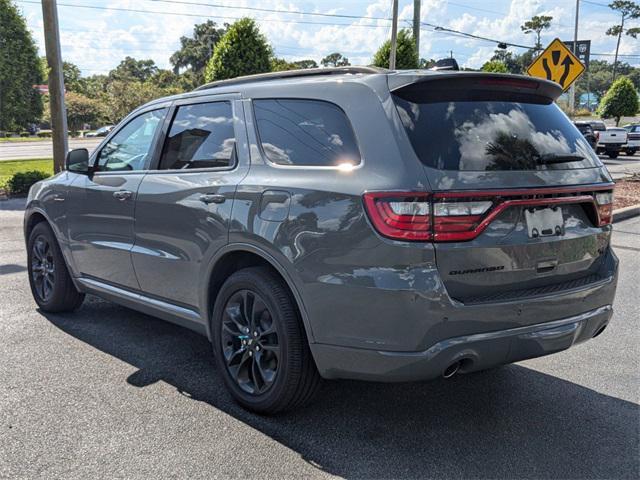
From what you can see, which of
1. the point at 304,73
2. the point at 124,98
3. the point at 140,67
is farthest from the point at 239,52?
the point at 140,67

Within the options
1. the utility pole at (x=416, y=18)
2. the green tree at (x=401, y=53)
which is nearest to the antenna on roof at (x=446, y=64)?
the green tree at (x=401, y=53)

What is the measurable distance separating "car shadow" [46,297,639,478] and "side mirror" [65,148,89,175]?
1.51 m

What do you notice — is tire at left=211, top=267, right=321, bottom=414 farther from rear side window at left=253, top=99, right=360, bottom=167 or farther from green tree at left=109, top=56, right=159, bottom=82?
green tree at left=109, top=56, right=159, bottom=82

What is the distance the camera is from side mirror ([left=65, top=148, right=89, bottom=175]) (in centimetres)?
495

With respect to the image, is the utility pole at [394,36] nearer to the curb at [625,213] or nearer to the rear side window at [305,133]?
the curb at [625,213]

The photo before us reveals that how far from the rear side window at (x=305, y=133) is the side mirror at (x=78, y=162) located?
193 cm

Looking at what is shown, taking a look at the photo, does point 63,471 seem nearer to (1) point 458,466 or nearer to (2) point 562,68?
(1) point 458,466

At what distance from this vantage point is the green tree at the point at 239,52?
54.5 ft

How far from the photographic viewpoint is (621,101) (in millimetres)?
48156

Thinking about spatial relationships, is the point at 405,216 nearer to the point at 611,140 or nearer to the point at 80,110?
the point at 611,140

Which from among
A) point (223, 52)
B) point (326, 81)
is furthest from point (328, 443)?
point (223, 52)

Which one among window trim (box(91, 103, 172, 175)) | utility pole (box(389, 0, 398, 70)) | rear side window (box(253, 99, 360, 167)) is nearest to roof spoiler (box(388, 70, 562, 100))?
rear side window (box(253, 99, 360, 167))

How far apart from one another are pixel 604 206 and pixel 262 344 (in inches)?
82.5

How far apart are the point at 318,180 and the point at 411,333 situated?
2.98ft
